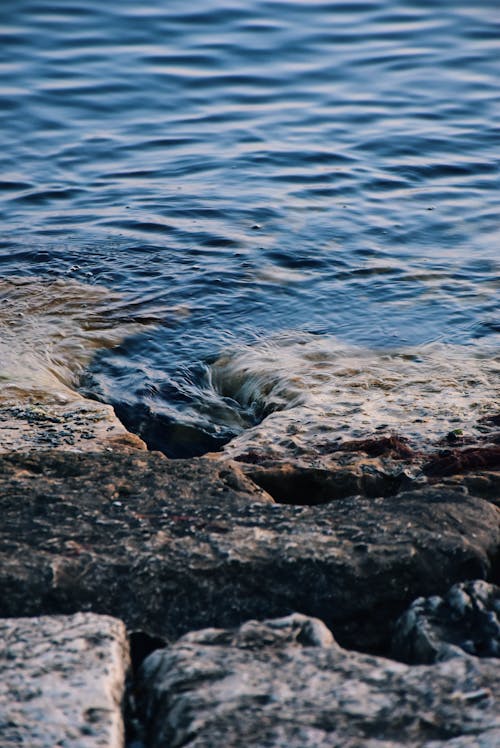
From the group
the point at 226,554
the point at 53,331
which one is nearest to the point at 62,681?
the point at 226,554

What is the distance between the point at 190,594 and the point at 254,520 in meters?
0.37

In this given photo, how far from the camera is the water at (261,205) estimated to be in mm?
4938

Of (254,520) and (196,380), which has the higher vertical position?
(254,520)

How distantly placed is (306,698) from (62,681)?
1.74 feet

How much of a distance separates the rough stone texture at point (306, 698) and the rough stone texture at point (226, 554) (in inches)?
10.7

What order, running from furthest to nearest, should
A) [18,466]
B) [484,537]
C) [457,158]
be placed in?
1. [457,158]
2. [18,466]
3. [484,537]

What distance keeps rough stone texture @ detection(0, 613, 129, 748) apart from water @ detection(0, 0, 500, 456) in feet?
5.92

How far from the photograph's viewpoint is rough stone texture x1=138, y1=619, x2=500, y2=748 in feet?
6.06

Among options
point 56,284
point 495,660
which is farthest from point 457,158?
point 495,660

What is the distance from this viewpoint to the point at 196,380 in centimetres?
509

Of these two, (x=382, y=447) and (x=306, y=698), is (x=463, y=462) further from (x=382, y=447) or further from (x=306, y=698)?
(x=306, y=698)

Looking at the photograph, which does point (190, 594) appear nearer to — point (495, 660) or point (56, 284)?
point (495, 660)

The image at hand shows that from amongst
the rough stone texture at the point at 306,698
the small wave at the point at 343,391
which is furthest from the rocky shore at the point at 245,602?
the small wave at the point at 343,391

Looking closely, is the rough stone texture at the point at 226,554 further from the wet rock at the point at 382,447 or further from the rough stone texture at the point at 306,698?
the wet rock at the point at 382,447
